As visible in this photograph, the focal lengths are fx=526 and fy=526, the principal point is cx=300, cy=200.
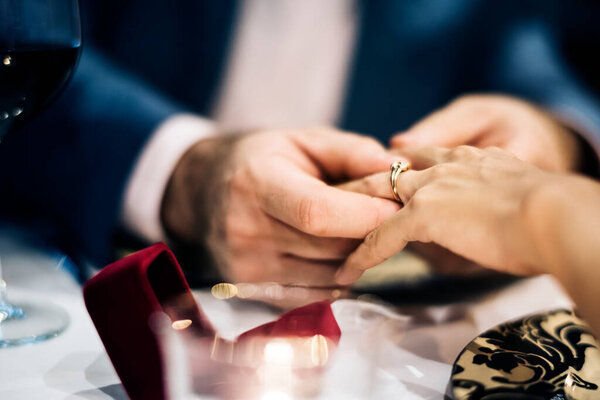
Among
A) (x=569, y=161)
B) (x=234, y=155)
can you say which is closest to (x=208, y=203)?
(x=234, y=155)

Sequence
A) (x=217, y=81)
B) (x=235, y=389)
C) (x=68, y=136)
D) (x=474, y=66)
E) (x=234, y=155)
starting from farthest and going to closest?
(x=474, y=66) < (x=217, y=81) < (x=68, y=136) < (x=234, y=155) < (x=235, y=389)

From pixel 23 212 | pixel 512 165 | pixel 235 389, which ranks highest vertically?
pixel 512 165

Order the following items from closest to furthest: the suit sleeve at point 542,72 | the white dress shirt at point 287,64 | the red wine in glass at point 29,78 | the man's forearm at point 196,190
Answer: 1. the red wine in glass at point 29,78
2. the man's forearm at point 196,190
3. the suit sleeve at point 542,72
4. the white dress shirt at point 287,64

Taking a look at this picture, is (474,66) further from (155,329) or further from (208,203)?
(155,329)

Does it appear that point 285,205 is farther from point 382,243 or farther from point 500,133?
point 500,133

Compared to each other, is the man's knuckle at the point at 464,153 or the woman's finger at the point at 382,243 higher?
the man's knuckle at the point at 464,153

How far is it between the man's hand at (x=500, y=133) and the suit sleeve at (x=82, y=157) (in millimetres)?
331

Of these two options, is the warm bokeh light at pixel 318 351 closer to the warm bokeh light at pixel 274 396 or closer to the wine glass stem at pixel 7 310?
the warm bokeh light at pixel 274 396

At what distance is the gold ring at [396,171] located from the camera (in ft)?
1.41

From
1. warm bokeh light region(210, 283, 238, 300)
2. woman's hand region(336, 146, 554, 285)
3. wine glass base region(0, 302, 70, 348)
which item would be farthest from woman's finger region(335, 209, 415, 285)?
wine glass base region(0, 302, 70, 348)

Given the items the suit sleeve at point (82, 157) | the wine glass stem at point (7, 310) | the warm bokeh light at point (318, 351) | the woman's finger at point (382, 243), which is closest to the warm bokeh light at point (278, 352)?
the warm bokeh light at point (318, 351)

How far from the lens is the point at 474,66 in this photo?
1122 millimetres

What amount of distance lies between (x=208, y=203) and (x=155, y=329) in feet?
0.97

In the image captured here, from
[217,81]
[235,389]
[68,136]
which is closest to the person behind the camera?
[235,389]
